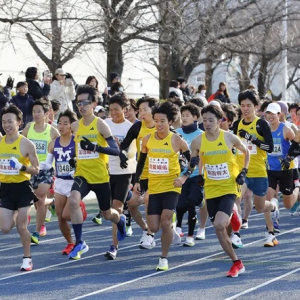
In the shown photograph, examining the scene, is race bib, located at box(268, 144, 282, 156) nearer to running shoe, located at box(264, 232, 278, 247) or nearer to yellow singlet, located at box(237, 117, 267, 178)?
yellow singlet, located at box(237, 117, 267, 178)

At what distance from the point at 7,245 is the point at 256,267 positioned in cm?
371

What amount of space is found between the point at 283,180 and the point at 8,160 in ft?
14.0

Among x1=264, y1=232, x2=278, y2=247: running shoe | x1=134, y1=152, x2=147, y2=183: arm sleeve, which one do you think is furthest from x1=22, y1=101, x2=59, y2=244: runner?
x1=264, y1=232, x2=278, y2=247: running shoe

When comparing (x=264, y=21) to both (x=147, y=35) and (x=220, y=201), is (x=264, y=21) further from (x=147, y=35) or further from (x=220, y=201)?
(x=220, y=201)

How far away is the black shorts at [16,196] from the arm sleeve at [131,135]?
1.40 metres

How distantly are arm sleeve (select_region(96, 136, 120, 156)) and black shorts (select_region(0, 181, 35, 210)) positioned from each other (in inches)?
35.7

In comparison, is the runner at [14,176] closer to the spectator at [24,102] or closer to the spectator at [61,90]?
the spectator at [24,102]

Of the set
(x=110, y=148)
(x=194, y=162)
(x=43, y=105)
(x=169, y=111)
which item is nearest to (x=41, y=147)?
(x=43, y=105)

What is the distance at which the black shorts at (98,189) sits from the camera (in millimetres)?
10066

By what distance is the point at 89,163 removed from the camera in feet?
33.1

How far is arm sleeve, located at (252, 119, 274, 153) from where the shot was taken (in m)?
10.8

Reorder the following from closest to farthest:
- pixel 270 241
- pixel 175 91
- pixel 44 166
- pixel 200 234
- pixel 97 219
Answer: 1. pixel 44 166
2. pixel 270 241
3. pixel 200 234
4. pixel 97 219
5. pixel 175 91

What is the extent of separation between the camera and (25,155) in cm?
979

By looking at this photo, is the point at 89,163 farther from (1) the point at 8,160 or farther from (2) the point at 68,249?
(2) the point at 68,249
